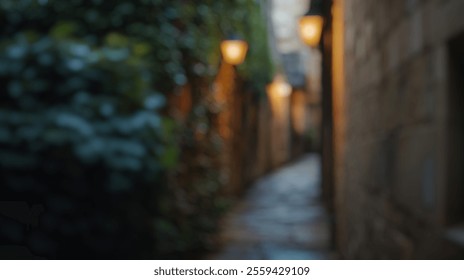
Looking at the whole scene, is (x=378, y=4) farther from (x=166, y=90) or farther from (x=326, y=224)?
(x=326, y=224)

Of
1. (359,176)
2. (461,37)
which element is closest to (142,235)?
(359,176)

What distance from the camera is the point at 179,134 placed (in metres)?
4.57

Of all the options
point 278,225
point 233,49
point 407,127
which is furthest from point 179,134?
point 407,127

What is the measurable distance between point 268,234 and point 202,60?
1891mm

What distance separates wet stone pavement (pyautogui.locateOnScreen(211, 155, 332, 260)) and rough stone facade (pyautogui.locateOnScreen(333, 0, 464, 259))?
55.4 inches

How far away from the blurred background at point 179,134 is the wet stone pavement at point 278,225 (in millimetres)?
52

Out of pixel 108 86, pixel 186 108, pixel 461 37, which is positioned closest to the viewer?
pixel 461 37

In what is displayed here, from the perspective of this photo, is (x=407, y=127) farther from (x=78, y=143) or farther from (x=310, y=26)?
(x=310, y=26)

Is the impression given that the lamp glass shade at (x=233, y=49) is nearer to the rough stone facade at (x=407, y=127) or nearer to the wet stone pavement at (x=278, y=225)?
the wet stone pavement at (x=278, y=225)

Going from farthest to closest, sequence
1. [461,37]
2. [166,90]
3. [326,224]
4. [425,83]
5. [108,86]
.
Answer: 1. [326,224]
2. [166,90]
3. [108,86]
4. [425,83]
5. [461,37]

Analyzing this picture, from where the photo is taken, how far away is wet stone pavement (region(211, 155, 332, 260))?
4.79m

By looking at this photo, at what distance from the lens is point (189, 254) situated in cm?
437

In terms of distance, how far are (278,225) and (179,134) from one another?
2193 mm

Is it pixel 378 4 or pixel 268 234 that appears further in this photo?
pixel 268 234
